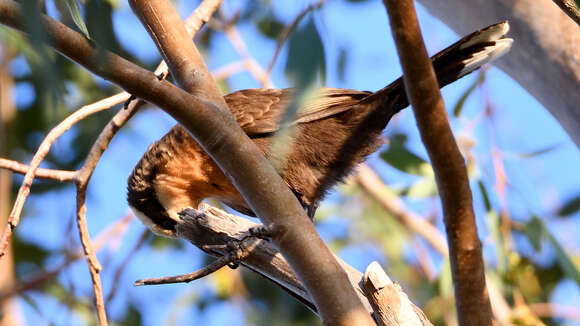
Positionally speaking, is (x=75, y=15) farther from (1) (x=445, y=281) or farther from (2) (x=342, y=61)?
(1) (x=445, y=281)

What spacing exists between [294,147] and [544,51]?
103 cm

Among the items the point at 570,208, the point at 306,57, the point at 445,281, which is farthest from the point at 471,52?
the point at 570,208

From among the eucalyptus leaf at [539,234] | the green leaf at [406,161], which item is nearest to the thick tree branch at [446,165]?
the eucalyptus leaf at [539,234]

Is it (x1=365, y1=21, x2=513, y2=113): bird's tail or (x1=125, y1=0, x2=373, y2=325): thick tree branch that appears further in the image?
(x1=365, y1=21, x2=513, y2=113): bird's tail

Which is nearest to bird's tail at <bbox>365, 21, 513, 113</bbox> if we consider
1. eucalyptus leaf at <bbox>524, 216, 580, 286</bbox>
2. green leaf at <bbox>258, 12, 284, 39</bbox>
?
eucalyptus leaf at <bbox>524, 216, 580, 286</bbox>

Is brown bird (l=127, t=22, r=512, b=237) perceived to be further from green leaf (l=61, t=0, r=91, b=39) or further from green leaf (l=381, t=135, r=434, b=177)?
green leaf (l=61, t=0, r=91, b=39)

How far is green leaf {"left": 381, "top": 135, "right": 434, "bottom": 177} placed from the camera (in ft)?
11.4

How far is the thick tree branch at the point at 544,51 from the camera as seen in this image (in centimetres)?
237

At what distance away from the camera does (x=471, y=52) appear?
2.37m

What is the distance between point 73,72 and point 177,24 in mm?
3485

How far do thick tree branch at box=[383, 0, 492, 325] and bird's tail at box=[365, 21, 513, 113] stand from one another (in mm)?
919

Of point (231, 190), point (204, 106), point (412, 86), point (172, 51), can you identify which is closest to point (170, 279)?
point (204, 106)

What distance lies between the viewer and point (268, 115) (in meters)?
2.94

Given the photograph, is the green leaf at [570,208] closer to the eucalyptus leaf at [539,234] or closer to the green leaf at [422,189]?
the eucalyptus leaf at [539,234]
